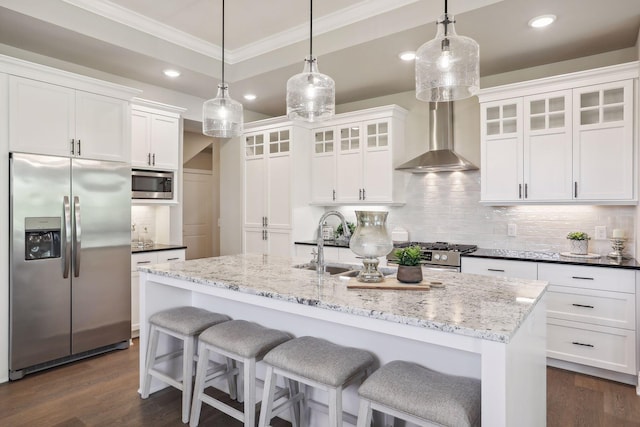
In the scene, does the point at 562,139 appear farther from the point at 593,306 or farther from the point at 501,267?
the point at 593,306

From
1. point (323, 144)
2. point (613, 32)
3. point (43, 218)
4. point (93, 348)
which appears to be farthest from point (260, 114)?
point (613, 32)

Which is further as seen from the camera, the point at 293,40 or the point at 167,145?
A: the point at 167,145

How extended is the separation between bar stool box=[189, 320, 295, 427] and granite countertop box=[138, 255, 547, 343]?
0.29 meters

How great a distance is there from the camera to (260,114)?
19.0 feet

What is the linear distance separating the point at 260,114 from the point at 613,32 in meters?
4.20

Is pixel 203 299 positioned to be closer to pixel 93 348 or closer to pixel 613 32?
pixel 93 348

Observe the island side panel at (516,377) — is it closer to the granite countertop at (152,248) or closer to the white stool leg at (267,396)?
the white stool leg at (267,396)

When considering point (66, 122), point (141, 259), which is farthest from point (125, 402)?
point (66, 122)

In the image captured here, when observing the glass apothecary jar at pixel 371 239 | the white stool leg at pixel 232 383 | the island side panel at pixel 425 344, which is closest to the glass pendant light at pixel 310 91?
the glass apothecary jar at pixel 371 239

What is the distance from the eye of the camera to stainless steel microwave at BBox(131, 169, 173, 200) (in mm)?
4023

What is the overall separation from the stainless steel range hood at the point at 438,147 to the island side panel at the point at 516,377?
240 centimetres

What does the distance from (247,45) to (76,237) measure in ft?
8.15

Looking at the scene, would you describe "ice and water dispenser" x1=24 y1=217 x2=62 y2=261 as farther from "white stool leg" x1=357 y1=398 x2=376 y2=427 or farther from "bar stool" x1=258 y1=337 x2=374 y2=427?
"white stool leg" x1=357 y1=398 x2=376 y2=427

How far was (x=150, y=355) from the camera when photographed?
257 centimetres
